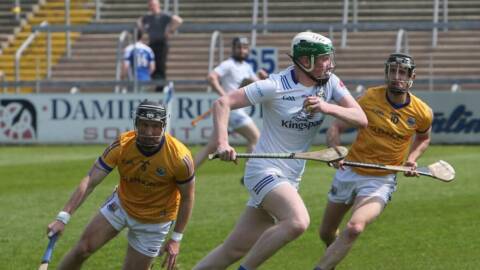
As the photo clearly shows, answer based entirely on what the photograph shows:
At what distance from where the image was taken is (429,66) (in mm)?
27344

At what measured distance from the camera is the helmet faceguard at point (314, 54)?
10.5 m

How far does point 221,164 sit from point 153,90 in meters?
6.04

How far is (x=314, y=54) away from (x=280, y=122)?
2.10ft

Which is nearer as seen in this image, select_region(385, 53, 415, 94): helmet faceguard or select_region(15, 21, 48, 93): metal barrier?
select_region(385, 53, 415, 94): helmet faceguard

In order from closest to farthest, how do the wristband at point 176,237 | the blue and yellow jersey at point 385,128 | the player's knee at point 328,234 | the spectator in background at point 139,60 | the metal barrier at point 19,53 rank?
the wristband at point 176,237
the blue and yellow jersey at point 385,128
the player's knee at point 328,234
the spectator in background at point 139,60
the metal barrier at point 19,53

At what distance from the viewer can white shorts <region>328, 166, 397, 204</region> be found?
11.4 meters

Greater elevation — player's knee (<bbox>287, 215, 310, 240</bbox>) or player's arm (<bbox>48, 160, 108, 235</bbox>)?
player's arm (<bbox>48, 160, 108, 235</bbox>)

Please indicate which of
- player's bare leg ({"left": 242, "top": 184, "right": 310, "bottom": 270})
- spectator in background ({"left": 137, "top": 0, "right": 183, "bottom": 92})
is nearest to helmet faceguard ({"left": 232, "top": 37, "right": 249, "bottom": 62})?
spectator in background ({"left": 137, "top": 0, "right": 183, "bottom": 92})

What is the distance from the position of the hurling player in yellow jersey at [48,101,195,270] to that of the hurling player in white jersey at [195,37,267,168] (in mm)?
9826

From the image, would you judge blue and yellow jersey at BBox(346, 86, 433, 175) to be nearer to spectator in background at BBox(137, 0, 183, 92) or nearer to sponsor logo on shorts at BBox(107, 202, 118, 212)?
sponsor logo on shorts at BBox(107, 202, 118, 212)

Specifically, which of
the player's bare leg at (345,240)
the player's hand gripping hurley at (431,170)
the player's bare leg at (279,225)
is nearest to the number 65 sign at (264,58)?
the player's hand gripping hurley at (431,170)

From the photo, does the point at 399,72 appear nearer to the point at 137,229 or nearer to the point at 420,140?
the point at 420,140

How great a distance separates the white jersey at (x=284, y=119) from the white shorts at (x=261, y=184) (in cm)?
5

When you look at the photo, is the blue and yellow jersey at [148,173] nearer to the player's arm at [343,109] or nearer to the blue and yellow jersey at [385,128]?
the player's arm at [343,109]
